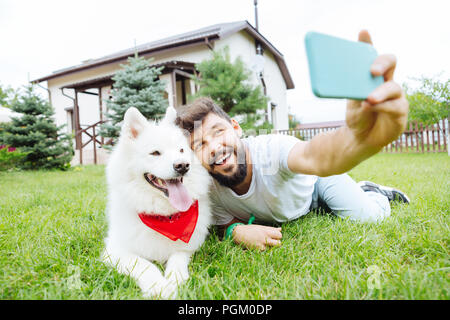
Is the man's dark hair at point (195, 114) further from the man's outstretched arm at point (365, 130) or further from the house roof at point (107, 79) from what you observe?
the house roof at point (107, 79)

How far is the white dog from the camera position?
1.89m

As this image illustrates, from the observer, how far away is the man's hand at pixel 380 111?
989mm

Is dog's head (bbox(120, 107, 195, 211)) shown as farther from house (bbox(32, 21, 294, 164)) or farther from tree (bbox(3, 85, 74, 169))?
tree (bbox(3, 85, 74, 169))

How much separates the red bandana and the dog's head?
3.5 inches

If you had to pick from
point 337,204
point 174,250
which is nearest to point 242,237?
point 174,250

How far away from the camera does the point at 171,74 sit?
11031mm

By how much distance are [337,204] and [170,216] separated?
1.68 metres

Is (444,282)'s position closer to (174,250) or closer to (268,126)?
(174,250)

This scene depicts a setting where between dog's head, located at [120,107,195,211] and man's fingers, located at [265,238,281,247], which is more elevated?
dog's head, located at [120,107,195,211]

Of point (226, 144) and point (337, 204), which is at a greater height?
point (226, 144)

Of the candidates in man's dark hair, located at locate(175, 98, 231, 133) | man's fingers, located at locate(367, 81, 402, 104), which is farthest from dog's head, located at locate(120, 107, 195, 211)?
man's fingers, located at locate(367, 81, 402, 104)

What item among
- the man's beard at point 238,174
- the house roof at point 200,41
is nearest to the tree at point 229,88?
the house roof at point 200,41

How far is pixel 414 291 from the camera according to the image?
1213mm

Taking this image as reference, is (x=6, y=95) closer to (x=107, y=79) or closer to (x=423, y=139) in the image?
(x=107, y=79)
